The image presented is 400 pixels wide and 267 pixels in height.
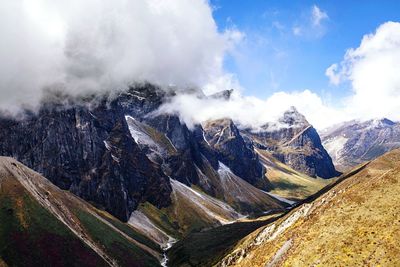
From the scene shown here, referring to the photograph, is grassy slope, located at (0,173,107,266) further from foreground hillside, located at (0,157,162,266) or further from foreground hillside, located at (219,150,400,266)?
foreground hillside, located at (219,150,400,266)

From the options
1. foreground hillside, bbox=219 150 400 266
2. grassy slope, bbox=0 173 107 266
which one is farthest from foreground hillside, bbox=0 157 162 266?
foreground hillside, bbox=219 150 400 266

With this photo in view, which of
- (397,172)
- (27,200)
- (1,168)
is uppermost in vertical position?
(1,168)

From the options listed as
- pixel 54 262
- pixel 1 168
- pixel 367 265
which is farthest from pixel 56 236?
pixel 367 265

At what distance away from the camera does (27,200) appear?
192625 millimetres

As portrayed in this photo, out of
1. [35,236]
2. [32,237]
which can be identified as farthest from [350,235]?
[35,236]

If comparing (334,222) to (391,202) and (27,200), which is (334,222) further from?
(27,200)

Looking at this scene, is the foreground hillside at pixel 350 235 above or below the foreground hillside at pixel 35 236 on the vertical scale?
below

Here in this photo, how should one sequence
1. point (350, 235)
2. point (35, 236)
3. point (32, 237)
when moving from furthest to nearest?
point (35, 236) → point (32, 237) → point (350, 235)

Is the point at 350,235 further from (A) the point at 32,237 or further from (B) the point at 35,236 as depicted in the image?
(B) the point at 35,236

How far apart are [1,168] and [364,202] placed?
164649 millimetres

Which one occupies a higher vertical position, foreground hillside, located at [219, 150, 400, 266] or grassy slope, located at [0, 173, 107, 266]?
grassy slope, located at [0, 173, 107, 266]

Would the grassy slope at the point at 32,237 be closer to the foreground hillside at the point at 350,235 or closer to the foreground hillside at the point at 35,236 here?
the foreground hillside at the point at 35,236

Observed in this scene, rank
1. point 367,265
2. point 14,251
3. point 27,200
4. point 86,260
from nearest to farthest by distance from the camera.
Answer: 1. point 367,265
2. point 14,251
3. point 86,260
4. point 27,200

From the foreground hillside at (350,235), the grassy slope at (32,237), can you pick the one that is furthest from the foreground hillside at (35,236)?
the foreground hillside at (350,235)
